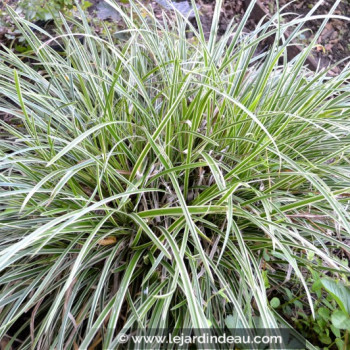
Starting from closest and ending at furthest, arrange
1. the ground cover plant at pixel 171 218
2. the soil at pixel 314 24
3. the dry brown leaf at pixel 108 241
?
the ground cover plant at pixel 171 218 → the dry brown leaf at pixel 108 241 → the soil at pixel 314 24

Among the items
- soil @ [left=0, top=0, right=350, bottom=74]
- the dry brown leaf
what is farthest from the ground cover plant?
soil @ [left=0, top=0, right=350, bottom=74]

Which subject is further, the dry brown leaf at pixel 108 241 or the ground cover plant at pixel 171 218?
the dry brown leaf at pixel 108 241

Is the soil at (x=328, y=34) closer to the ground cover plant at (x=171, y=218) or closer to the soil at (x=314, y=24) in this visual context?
the soil at (x=314, y=24)

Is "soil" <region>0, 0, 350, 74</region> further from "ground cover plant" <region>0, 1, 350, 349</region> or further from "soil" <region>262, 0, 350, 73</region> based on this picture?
"ground cover plant" <region>0, 1, 350, 349</region>

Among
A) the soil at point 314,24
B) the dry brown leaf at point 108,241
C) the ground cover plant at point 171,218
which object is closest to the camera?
the ground cover plant at point 171,218

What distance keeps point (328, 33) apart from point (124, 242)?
2.93 meters

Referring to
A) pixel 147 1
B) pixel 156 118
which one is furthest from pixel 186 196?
pixel 147 1

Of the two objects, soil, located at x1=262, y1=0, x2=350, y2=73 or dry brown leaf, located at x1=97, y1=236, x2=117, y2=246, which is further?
soil, located at x1=262, y1=0, x2=350, y2=73

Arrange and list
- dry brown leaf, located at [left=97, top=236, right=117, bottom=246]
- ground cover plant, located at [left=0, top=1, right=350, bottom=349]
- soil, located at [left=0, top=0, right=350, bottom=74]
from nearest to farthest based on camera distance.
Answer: ground cover plant, located at [left=0, top=1, right=350, bottom=349] → dry brown leaf, located at [left=97, top=236, right=117, bottom=246] → soil, located at [left=0, top=0, right=350, bottom=74]

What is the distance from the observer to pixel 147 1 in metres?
2.70

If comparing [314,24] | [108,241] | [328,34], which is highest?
[314,24]

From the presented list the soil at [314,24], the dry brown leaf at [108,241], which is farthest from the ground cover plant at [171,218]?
the soil at [314,24]

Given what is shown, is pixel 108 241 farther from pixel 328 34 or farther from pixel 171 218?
pixel 328 34

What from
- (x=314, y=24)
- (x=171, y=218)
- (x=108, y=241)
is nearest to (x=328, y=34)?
(x=314, y=24)
